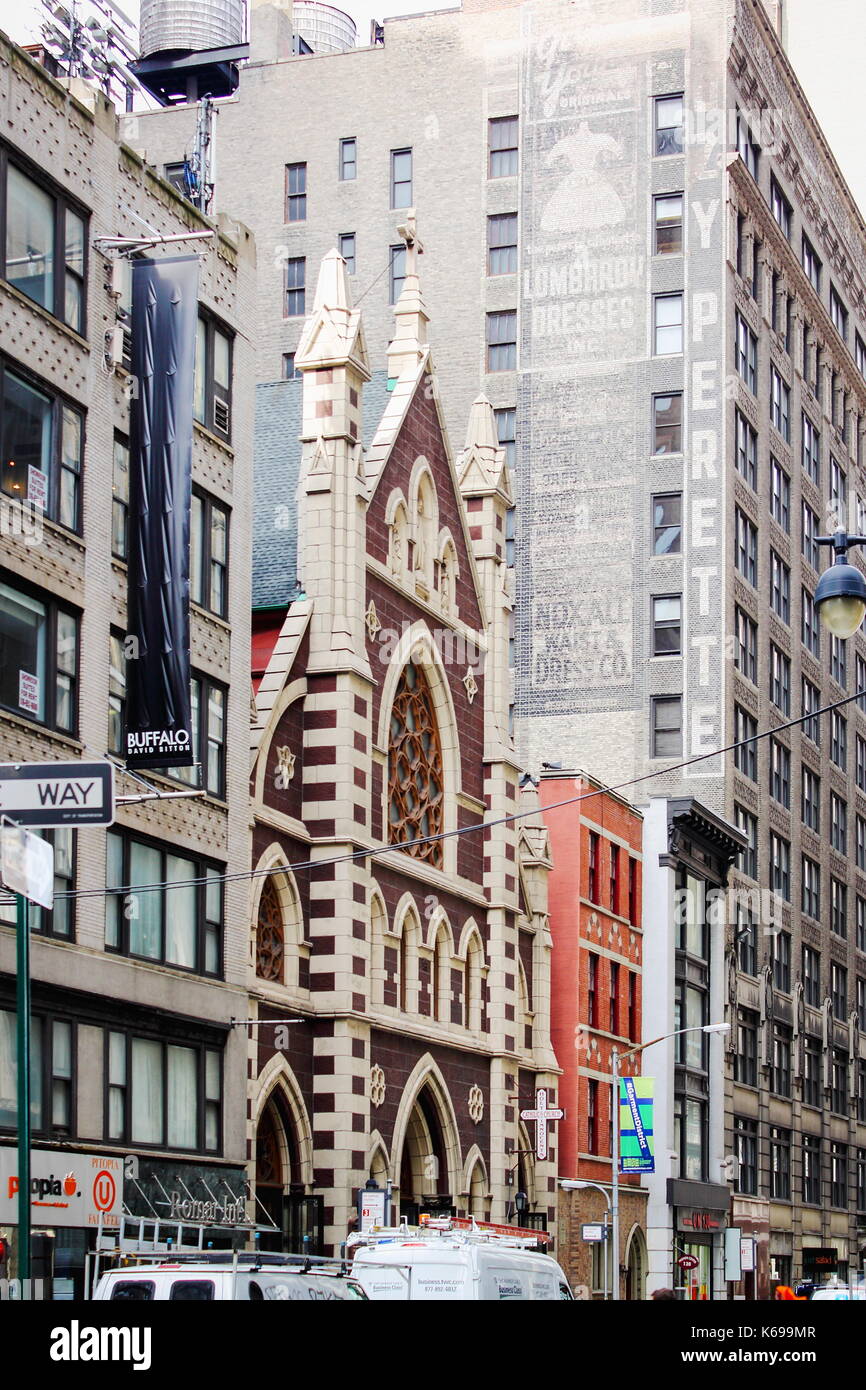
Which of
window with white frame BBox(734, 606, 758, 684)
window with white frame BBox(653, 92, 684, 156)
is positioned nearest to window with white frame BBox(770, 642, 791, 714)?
window with white frame BBox(734, 606, 758, 684)

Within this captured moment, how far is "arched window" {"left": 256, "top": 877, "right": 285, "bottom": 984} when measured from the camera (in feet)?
144

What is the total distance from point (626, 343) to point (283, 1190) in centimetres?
4222

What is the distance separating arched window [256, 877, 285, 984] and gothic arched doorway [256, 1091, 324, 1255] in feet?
8.28

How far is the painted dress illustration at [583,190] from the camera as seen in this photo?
258 feet

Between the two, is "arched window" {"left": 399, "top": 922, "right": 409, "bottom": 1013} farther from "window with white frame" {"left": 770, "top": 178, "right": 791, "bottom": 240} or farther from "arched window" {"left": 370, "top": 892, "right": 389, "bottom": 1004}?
"window with white frame" {"left": 770, "top": 178, "right": 791, "bottom": 240}

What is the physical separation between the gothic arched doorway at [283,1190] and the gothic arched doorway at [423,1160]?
5.71 metres

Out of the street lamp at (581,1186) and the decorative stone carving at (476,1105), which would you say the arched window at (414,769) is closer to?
the decorative stone carving at (476,1105)

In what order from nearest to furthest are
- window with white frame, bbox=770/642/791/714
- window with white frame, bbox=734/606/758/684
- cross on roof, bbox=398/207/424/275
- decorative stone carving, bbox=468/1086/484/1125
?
decorative stone carving, bbox=468/1086/484/1125, cross on roof, bbox=398/207/424/275, window with white frame, bbox=734/606/758/684, window with white frame, bbox=770/642/791/714

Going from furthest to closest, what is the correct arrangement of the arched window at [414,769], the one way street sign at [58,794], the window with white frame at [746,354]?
the window with white frame at [746,354]
the arched window at [414,769]
the one way street sign at [58,794]

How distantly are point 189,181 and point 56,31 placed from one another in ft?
18.3

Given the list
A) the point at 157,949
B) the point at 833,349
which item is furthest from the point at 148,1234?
the point at 833,349

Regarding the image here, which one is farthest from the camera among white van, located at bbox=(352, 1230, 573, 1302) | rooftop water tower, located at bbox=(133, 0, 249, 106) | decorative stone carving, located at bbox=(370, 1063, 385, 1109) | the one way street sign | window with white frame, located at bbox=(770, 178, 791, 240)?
rooftop water tower, located at bbox=(133, 0, 249, 106)

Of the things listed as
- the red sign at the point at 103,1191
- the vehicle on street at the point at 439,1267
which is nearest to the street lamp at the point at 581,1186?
the red sign at the point at 103,1191

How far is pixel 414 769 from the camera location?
51.9m
